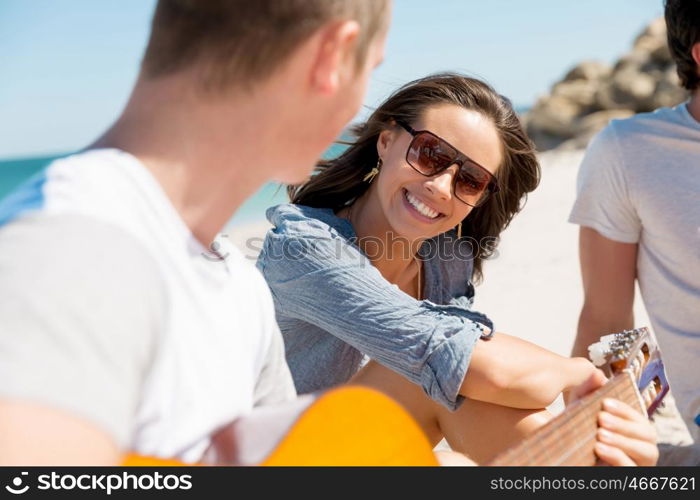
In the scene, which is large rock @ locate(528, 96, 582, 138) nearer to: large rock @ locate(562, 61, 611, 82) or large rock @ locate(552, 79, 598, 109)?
large rock @ locate(552, 79, 598, 109)

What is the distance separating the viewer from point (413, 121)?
3086 millimetres

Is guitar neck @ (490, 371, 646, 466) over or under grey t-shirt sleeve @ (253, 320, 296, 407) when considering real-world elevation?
over

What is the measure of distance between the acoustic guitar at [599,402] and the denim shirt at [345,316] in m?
0.43

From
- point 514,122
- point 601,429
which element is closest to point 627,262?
point 514,122

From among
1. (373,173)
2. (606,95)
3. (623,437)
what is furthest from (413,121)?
(606,95)

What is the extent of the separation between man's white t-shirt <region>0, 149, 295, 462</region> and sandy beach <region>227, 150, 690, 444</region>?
242cm

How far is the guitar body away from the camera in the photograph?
1389 millimetres

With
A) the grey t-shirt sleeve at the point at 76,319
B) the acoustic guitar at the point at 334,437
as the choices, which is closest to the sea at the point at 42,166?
the acoustic guitar at the point at 334,437

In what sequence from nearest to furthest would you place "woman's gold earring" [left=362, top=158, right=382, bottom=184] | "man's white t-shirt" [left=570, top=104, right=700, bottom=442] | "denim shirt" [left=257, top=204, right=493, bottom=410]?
"denim shirt" [left=257, top=204, right=493, bottom=410] < "man's white t-shirt" [left=570, top=104, right=700, bottom=442] < "woman's gold earring" [left=362, top=158, right=382, bottom=184]

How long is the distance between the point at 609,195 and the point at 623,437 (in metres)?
1.34

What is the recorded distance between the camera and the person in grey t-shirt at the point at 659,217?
286 centimetres

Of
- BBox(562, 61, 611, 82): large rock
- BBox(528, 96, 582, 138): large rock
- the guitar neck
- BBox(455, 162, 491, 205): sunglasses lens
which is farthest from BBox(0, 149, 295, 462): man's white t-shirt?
BBox(562, 61, 611, 82): large rock
